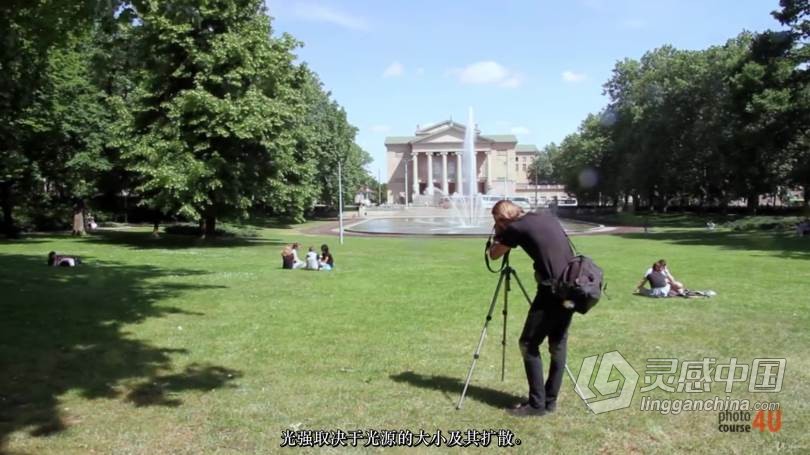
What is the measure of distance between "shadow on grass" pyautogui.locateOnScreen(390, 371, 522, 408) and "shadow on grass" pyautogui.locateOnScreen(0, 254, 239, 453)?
2018mm

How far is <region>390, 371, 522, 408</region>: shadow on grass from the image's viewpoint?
21.0 ft

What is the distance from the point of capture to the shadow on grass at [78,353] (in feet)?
21.0

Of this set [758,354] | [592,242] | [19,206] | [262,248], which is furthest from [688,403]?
[19,206]

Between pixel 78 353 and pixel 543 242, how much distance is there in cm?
618

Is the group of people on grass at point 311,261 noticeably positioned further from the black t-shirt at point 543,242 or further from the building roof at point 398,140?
the building roof at point 398,140

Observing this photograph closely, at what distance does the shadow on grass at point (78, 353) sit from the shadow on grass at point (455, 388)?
6.62 ft

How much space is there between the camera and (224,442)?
539 centimetres

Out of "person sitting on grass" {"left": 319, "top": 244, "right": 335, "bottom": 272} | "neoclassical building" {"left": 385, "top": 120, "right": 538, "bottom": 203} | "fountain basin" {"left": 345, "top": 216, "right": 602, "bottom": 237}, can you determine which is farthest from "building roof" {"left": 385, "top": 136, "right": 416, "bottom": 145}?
"person sitting on grass" {"left": 319, "top": 244, "right": 335, "bottom": 272}

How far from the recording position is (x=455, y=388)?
686cm

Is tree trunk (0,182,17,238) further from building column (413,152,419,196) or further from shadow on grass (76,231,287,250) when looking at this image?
building column (413,152,419,196)

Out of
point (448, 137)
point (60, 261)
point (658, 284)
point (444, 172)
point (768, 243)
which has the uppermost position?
point (448, 137)

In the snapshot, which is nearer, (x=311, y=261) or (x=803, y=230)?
(x=311, y=261)

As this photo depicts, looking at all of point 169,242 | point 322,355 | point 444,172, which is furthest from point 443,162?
point 322,355

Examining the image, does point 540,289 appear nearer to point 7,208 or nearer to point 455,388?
point 455,388
